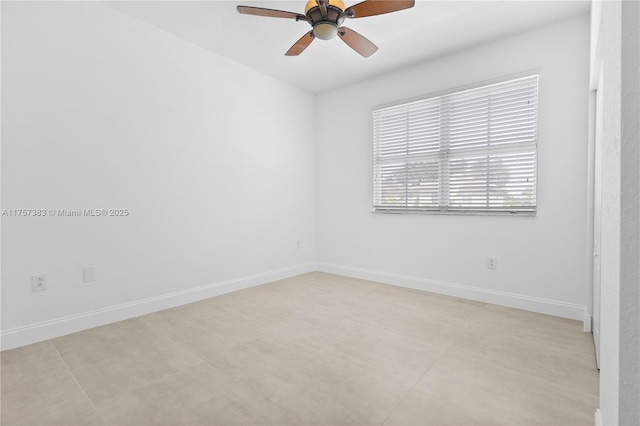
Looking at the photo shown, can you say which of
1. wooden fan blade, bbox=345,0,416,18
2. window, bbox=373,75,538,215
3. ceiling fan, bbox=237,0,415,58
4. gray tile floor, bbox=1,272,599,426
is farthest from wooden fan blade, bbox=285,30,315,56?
gray tile floor, bbox=1,272,599,426

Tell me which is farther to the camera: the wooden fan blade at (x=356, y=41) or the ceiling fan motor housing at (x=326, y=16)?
the wooden fan blade at (x=356, y=41)

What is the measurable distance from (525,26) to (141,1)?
3323 mm

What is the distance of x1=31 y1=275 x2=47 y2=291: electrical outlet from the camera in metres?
2.35

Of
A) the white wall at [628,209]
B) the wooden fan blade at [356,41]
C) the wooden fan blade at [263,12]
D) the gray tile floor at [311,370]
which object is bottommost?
the gray tile floor at [311,370]

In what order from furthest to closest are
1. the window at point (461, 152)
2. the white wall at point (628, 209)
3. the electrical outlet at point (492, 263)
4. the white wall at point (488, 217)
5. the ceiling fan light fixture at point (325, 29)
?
1. the electrical outlet at point (492, 263)
2. the window at point (461, 152)
3. the white wall at point (488, 217)
4. the ceiling fan light fixture at point (325, 29)
5. the white wall at point (628, 209)

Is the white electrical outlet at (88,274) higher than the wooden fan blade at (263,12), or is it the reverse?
the wooden fan blade at (263,12)

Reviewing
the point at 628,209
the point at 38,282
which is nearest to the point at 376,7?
the point at 628,209

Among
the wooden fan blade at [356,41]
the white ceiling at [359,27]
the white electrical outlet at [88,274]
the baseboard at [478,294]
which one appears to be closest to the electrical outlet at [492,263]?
the baseboard at [478,294]

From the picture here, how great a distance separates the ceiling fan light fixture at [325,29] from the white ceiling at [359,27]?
47cm

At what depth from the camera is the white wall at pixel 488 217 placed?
2.78 m

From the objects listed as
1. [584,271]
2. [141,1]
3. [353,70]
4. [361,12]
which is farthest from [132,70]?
[584,271]

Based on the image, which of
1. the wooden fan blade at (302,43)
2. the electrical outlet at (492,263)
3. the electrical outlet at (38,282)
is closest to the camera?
the electrical outlet at (38,282)

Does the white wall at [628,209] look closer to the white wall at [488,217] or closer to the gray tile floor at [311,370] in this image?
the gray tile floor at [311,370]

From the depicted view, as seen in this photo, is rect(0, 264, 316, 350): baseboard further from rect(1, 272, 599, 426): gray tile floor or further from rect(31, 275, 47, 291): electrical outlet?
rect(31, 275, 47, 291): electrical outlet
